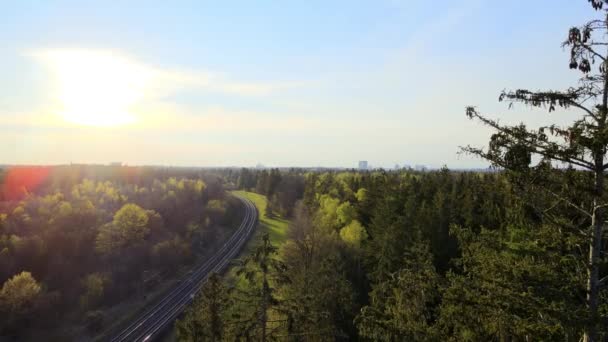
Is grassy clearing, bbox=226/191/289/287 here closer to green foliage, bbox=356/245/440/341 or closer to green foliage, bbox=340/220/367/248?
green foliage, bbox=340/220/367/248

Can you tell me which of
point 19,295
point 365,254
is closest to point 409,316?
point 365,254

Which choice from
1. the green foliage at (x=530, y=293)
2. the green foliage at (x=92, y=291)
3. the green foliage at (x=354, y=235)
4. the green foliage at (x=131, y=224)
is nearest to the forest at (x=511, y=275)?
the green foliage at (x=530, y=293)

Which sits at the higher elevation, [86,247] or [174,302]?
[86,247]

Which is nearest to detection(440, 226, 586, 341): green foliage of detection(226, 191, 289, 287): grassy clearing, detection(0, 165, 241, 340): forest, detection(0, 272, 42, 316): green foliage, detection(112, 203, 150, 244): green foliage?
detection(0, 165, 241, 340): forest

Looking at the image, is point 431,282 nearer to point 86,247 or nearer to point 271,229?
point 86,247

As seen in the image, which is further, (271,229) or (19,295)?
(271,229)

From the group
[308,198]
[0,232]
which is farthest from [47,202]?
[308,198]

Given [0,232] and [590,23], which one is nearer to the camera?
[590,23]

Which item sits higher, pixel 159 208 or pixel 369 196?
pixel 369 196

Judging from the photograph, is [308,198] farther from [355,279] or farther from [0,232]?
[0,232]
